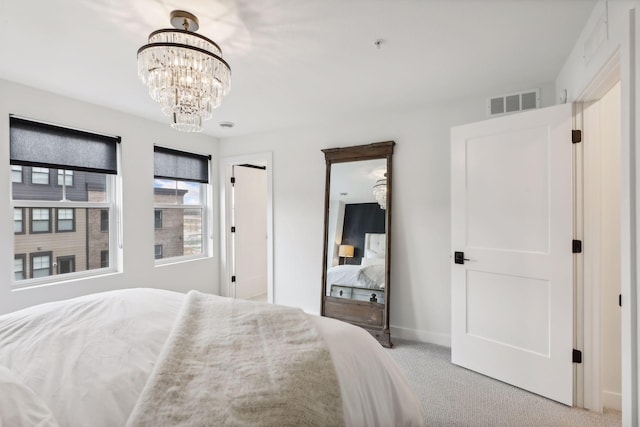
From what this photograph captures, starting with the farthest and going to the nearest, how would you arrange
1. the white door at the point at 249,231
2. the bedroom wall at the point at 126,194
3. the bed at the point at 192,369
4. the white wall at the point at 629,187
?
the white door at the point at 249,231 → the bedroom wall at the point at 126,194 → the white wall at the point at 629,187 → the bed at the point at 192,369

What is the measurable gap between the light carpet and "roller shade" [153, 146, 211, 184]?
3.37 metres

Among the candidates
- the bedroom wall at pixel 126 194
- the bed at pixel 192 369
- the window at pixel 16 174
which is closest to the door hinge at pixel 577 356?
the bed at pixel 192 369

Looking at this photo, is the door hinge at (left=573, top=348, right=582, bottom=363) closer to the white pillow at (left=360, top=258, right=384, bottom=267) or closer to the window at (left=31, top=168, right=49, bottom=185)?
the white pillow at (left=360, top=258, right=384, bottom=267)

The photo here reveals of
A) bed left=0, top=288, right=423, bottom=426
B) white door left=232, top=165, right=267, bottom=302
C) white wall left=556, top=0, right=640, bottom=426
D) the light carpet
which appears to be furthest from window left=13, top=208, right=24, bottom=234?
white wall left=556, top=0, right=640, bottom=426

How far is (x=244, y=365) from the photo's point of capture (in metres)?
1.21

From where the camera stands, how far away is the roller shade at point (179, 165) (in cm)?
381

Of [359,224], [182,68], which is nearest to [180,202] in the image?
[359,224]

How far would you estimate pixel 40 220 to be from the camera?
289 cm

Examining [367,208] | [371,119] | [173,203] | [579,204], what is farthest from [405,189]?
[173,203]

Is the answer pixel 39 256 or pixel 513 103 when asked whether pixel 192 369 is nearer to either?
pixel 39 256

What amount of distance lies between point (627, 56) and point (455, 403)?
218cm

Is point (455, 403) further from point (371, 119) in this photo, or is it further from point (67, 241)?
point (67, 241)

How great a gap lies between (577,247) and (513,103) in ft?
4.54

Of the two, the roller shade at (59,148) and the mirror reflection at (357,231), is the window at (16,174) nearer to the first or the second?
the roller shade at (59,148)
